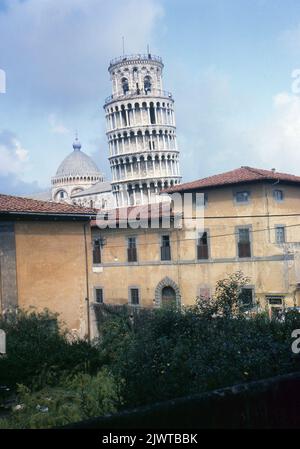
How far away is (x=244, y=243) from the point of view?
2912 cm

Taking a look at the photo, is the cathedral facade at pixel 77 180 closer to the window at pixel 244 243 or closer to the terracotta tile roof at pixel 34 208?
the window at pixel 244 243

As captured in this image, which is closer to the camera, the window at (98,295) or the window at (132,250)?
the window at (132,250)

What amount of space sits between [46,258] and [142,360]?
8971 mm

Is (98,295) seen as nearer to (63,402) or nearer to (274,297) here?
(274,297)

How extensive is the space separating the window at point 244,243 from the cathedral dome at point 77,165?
62961 mm

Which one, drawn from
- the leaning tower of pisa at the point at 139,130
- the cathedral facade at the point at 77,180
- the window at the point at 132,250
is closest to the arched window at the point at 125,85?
the leaning tower of pisa at the point at 139,130

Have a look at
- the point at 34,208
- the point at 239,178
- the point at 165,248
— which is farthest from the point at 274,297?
the point at 34,208

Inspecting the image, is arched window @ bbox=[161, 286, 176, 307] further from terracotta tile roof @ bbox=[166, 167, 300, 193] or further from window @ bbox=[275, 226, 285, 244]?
window @ bbox=[275, 226, 285, 244]

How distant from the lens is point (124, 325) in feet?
57.8

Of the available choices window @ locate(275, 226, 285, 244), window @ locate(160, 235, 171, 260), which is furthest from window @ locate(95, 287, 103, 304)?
window @ locate(275, 226, 285, 244)

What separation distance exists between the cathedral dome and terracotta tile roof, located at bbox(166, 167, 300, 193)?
60.2 meters

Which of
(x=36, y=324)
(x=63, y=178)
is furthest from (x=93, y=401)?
(x=63, y=178)

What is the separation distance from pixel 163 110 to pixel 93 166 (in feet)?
79.6

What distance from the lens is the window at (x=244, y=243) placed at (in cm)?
2895
